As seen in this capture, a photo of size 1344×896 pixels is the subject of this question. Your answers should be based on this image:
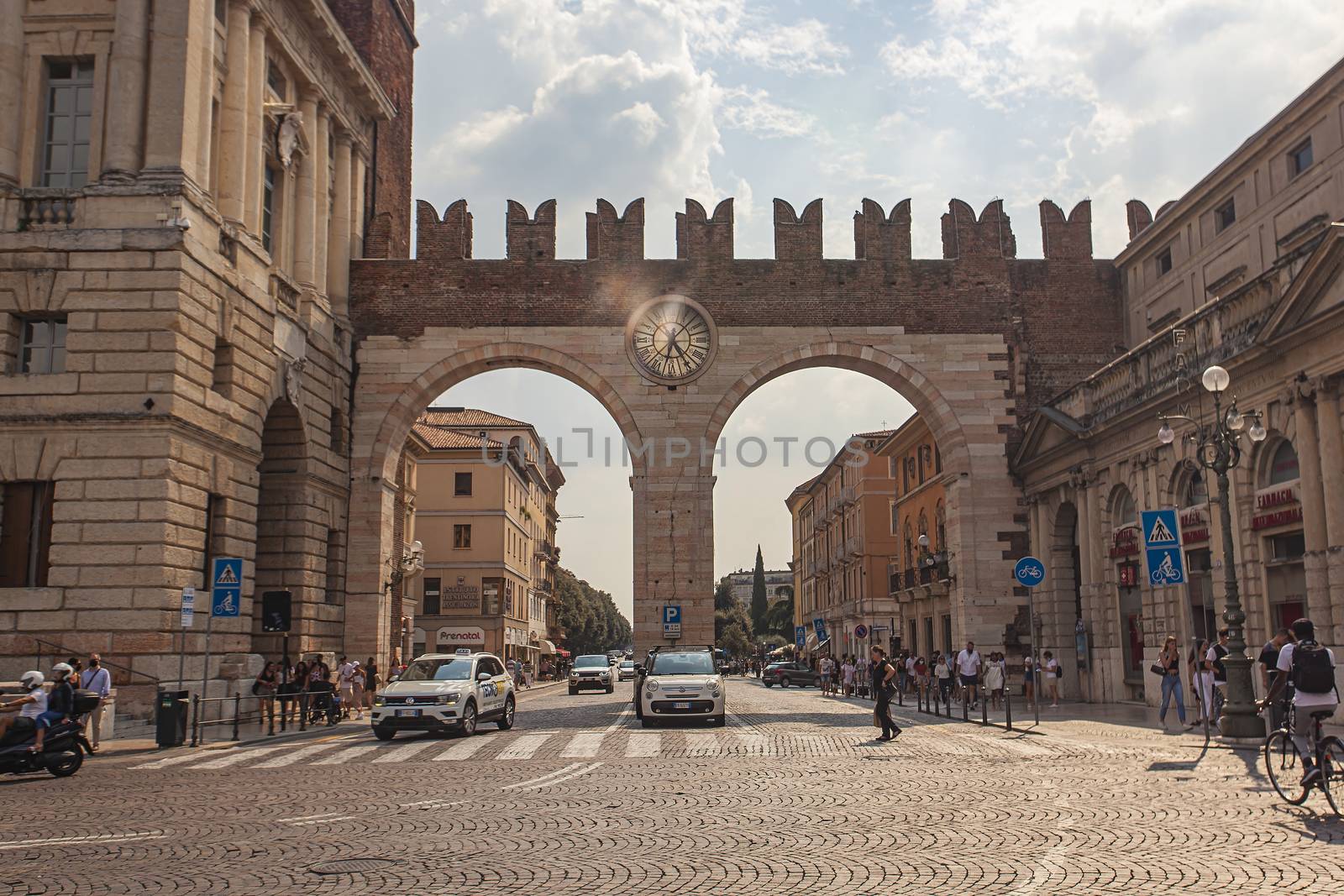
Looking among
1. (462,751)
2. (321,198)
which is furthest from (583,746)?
(321,198)

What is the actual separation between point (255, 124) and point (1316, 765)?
22693 millimetres

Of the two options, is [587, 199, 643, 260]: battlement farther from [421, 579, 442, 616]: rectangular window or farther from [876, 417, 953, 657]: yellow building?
[421, 579, 442, 616]: rectangular window

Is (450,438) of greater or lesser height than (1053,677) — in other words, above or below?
above

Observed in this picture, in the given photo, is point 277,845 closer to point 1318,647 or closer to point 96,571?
point 1318,647

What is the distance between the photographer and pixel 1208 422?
2212 centimetres

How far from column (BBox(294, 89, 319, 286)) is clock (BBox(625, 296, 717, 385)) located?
8294mm

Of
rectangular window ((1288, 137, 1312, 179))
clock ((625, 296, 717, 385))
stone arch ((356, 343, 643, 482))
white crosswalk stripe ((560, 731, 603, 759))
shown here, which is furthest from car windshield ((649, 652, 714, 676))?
rectangular window ((1288, 137, 1312, 179))

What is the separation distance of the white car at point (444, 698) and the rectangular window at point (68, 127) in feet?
36.2

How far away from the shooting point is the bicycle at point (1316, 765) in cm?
937

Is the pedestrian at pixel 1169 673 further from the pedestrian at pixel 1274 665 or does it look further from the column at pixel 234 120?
the column at pixel 234 120

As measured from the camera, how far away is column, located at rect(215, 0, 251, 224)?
23688 mm

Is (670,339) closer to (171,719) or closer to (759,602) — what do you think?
(171,719)

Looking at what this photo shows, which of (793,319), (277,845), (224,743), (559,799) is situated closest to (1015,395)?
(793,319)

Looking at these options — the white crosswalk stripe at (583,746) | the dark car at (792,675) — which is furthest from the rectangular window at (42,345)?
the dark car at (792,675)
